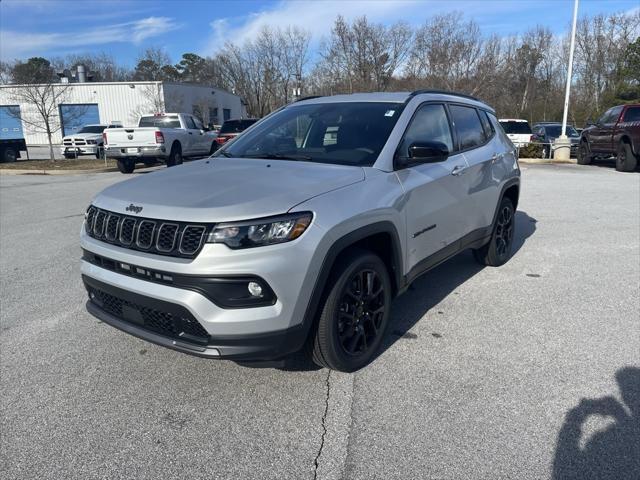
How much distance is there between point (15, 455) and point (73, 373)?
839mm

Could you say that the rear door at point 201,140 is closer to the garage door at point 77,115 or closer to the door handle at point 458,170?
the door handle at point 458,170

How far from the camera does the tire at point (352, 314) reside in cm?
305

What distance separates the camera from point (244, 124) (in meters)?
23.0

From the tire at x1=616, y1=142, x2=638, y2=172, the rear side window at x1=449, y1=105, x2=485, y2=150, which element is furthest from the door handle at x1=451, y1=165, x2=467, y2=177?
the tire at x1=616, y1=142, x2=638, y2=172

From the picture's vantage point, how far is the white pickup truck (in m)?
16.9

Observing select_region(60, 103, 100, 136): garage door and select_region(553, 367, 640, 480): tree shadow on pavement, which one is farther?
select_region(60, 103, 100, 136): garage door

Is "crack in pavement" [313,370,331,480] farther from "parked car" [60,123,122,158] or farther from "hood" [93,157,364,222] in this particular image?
"parked car" [60,123,122,158]

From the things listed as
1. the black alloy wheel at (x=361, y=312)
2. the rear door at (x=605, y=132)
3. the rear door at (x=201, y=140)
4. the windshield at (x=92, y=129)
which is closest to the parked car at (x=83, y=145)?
the windshield at (x=92, y=129)

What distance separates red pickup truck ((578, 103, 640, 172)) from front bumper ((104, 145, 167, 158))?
1470 centimetres

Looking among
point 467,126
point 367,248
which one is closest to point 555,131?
point 467,126

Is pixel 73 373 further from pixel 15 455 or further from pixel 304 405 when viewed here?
pixel 304 405

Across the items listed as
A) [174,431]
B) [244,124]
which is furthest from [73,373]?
[244,124]

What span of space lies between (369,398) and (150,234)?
5.38ft

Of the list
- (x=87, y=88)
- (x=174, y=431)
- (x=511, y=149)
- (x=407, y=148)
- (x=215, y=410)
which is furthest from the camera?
(x=87, y=88)
